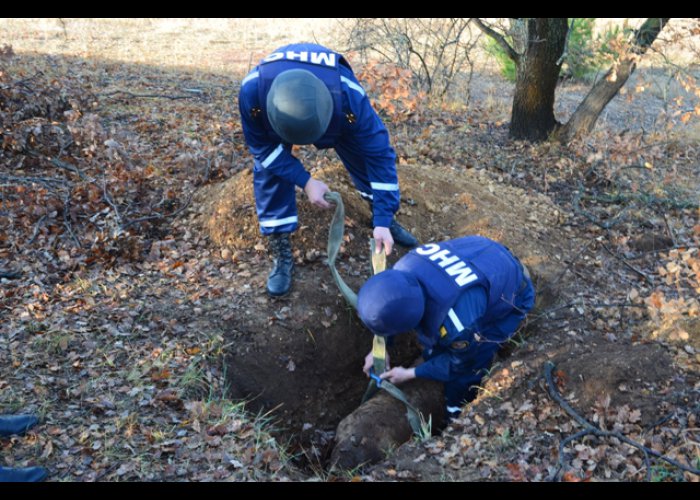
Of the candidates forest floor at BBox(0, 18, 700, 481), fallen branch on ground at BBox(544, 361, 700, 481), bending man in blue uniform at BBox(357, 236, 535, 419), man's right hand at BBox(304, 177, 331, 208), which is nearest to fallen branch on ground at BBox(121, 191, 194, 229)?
forest floor at BBox(0, 18, 700, 481)

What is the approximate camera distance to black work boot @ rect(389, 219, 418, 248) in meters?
4.82

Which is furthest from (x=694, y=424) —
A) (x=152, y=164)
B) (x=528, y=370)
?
(x=152, y=164)

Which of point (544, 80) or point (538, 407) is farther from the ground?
point (544, 80)

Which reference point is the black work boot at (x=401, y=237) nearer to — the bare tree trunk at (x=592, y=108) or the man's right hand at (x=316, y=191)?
the man's right hand at (x=316, y=191)

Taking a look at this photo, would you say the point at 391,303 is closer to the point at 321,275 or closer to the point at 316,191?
the point at 316,191

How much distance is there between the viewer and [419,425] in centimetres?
394

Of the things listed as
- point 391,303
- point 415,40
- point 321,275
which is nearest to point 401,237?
point 321,275

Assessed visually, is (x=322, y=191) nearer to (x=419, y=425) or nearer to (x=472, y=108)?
(x=419, y=425)

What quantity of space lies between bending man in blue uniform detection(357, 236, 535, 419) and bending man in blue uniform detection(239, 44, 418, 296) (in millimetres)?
502

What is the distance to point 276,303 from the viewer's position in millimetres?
4324

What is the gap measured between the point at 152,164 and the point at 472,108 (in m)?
4.63

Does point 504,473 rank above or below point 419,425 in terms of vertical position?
above

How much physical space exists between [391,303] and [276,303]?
1274 mm

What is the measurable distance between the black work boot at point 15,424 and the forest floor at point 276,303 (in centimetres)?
4
